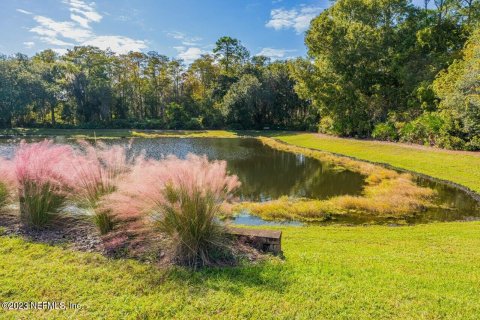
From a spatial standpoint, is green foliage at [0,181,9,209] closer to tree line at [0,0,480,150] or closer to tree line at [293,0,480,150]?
tree line at [0,0,480,150]

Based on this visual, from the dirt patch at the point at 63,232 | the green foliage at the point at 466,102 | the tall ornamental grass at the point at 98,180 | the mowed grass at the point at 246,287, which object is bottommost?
the mowed grass at the point at 246,287

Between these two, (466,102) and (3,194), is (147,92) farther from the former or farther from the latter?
(3,194)

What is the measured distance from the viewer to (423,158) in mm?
16859

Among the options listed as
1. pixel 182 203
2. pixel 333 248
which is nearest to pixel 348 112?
pixel 333 248

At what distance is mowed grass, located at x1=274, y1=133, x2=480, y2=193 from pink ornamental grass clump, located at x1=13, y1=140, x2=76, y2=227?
1306cm

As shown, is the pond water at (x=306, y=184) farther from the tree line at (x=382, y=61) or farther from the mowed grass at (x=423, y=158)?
the tree line at (x=382, y=61)

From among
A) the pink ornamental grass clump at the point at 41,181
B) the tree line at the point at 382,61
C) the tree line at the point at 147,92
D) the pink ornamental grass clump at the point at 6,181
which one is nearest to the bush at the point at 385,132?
the tree line at the point at 382,61

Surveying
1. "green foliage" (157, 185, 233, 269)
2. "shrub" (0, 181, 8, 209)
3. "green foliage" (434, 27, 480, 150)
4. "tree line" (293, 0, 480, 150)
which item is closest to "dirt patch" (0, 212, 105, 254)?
"shrub" (0, 181, 8, 209)

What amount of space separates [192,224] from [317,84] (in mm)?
29226

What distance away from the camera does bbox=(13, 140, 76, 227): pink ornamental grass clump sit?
168 inches

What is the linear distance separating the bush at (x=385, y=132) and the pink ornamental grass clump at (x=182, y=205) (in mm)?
24185

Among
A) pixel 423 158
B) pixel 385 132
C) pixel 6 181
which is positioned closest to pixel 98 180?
pixel 6 181

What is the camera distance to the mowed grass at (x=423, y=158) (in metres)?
13.1

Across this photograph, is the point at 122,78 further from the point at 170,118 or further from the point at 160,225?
the point at 160,225
